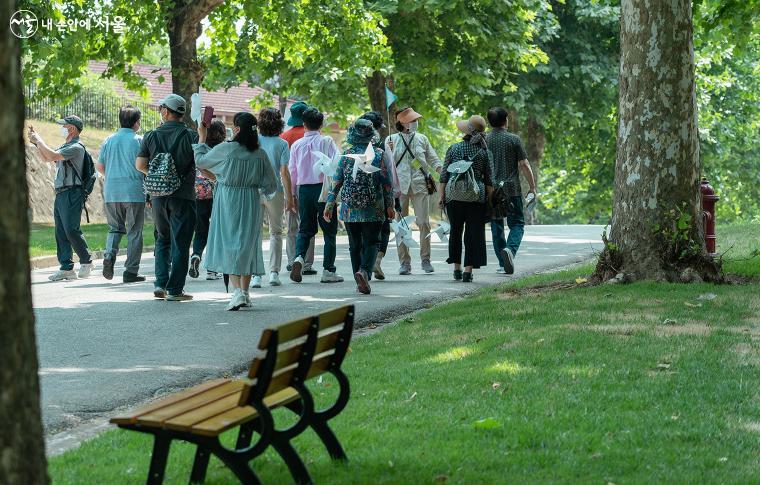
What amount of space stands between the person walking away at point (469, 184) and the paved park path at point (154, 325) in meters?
0.70

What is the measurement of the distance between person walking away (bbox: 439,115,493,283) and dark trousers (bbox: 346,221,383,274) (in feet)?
4.38

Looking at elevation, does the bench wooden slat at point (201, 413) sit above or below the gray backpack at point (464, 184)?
below

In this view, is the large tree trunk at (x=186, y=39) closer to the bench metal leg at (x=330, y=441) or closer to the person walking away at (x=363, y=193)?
the person walking away at (x=363, y=193)

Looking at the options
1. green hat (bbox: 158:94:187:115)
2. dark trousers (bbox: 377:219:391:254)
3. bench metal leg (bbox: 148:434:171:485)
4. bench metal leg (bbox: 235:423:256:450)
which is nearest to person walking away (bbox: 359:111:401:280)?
dark trousers (bbox: 377:219:391:254)

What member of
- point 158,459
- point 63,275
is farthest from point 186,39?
point 158,459

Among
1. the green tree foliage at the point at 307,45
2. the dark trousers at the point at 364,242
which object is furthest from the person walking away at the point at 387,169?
the green tree foliage at the point at 307,45

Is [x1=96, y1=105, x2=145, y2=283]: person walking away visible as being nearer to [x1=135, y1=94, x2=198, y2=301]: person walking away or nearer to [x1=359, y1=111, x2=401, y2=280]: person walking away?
[x1=135, y1=94, x2=198, y2=301]: person walking away

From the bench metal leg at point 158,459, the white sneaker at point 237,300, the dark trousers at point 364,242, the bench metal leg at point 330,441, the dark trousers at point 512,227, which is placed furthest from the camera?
the dark trousers at point 512,227

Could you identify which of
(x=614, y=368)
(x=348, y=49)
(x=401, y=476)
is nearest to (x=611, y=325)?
(x=614, y=368)

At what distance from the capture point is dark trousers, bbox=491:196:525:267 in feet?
53.6

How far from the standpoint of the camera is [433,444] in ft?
20.2

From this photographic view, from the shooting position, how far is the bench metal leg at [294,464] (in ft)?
17.5

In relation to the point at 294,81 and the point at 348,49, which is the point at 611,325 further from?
the point at 294,81

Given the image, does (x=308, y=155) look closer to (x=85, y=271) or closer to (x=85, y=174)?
(x=85, y=174)
